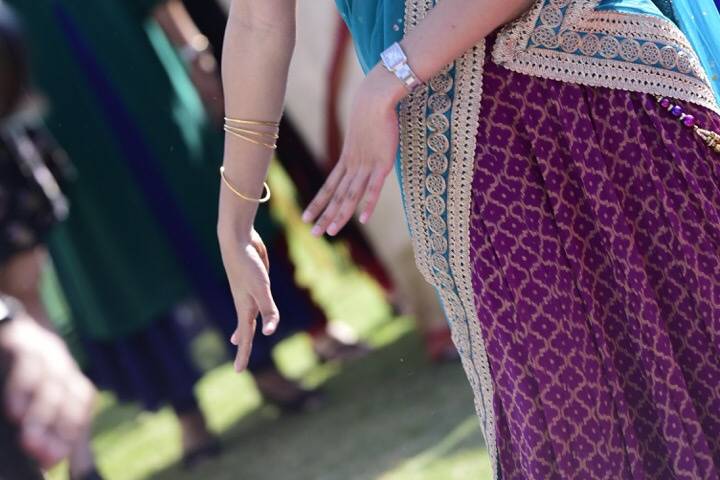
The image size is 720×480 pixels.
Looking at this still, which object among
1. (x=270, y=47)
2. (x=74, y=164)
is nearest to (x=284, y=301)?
(x=74, y=164)

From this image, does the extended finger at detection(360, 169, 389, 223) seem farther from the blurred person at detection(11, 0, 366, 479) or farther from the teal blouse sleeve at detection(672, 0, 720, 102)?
the blurred person at detection(11, 0, 366, 479)

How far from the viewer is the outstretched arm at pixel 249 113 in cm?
184

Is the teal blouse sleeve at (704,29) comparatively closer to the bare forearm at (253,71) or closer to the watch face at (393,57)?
the watch face at (393,57)

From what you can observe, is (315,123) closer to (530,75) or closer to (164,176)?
(164,176)

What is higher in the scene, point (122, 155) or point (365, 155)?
point (365, 155)

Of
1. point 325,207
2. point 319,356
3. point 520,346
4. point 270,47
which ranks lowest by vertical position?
point 319,356

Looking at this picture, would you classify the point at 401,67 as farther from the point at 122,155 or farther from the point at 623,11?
the point at 122,155

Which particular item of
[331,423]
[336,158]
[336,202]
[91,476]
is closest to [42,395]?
[336,202]

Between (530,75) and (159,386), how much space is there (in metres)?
2.74

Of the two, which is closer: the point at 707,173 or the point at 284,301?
the point at 707,173

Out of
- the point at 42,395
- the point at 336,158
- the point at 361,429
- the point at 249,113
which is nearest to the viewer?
the point at 42,395

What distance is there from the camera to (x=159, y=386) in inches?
167

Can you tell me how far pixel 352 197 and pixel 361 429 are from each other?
2308 mm

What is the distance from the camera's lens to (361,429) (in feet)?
12.9
